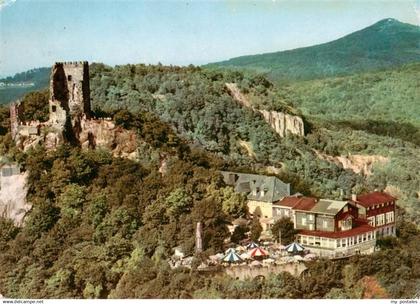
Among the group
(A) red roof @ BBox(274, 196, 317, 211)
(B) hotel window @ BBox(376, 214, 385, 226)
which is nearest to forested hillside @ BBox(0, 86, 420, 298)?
(B) hotel window @ BBox(376, 214, 385, 226)

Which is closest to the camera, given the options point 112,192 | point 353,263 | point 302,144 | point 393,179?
point 353,263

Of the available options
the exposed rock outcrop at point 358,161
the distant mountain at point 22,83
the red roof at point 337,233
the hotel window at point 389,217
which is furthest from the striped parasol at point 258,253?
the distant mountain at point 22,83

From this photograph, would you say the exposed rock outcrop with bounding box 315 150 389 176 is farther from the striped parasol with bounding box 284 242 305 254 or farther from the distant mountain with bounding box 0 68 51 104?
the distant mountain with bounding box 0 68 51 104

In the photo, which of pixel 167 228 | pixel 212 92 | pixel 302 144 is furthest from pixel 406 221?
pixel 212 92

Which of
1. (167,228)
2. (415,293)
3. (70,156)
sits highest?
(70,156)

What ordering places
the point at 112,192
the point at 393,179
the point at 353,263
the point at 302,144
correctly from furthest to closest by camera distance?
1. the point at 302,144
2. the point at 393,179
3. the point at 112,192
4. the point at 353,263

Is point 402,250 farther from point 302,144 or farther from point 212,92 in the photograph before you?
point 212,92

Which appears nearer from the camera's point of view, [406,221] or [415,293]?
[415,293]

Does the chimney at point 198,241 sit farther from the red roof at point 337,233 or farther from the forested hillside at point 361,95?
the forested hillside at point 361,95
